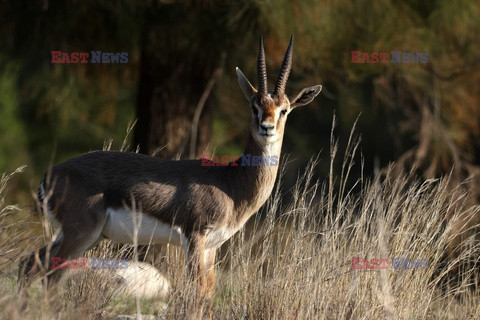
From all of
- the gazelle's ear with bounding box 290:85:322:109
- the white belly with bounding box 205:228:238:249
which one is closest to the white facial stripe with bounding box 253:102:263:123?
the gazelle's ear with bounding box 290:85:322:109

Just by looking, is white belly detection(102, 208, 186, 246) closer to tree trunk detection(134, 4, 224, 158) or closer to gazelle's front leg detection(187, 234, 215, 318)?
gazelle's front leg detection(187, 234, 215, 318)

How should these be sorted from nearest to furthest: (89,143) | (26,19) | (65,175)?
(65,175), (26,19), (89,143)

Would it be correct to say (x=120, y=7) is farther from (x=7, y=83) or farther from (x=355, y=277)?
(x=7, y=83)

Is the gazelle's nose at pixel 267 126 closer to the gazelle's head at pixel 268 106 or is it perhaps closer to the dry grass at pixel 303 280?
the gazelle's head at pixel 268 106

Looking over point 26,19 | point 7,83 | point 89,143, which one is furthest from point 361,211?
point 7,83

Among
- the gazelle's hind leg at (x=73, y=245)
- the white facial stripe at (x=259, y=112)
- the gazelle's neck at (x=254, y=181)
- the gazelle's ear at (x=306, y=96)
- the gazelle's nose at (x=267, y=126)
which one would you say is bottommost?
the gazelle's hind leg at (x=73, y=245)

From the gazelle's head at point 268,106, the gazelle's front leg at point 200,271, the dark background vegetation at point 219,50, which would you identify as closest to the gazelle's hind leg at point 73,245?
the gazelle's front leg at point 200,271

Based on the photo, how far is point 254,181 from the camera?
5160mm

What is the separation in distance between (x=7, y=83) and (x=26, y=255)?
9.47m

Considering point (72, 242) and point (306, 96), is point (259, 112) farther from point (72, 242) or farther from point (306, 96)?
point (72, 242)

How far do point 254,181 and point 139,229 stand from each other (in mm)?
798

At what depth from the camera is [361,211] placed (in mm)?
5137

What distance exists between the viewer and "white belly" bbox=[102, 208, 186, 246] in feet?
16.2

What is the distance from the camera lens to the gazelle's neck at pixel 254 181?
513 centimetres
